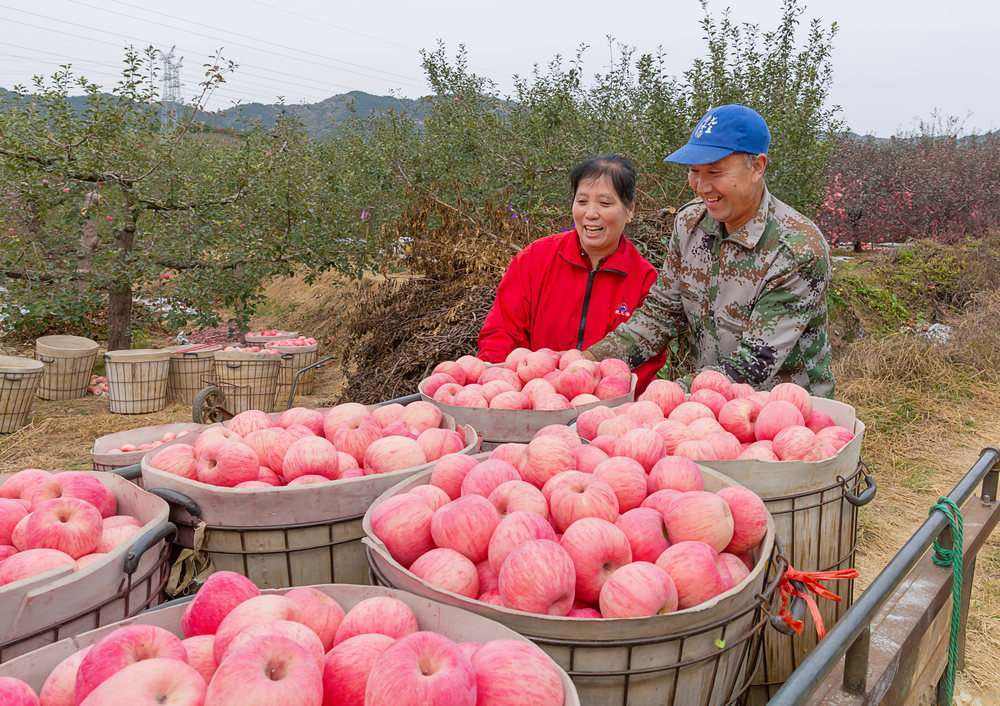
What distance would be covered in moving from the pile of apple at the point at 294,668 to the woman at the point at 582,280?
2.59 meters

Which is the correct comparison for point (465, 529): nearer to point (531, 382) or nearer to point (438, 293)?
point (531, 382)

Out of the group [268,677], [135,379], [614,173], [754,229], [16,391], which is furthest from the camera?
[135,379]

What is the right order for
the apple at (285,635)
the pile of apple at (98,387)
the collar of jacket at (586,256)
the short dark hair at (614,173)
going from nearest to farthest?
the apple at (285,635), the short dark hair at (614,173), the collar of jacket at (586,256), the pile of apple at (98,387)

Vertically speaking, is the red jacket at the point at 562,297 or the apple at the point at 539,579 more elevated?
the red jacket at the point at 562,297

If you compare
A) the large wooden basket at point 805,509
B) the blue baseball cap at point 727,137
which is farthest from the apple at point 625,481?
the blue baseball cap at point 727,137

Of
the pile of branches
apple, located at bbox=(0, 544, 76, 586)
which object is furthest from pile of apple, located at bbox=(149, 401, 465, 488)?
the pile of branches

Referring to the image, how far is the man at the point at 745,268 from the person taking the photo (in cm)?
287

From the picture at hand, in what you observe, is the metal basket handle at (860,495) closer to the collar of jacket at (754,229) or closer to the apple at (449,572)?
the apple at (449,572)

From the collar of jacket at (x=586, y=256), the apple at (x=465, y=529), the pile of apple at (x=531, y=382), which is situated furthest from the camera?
the collar of jacket at (x=586, y=256)

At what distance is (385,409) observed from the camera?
2375 millimetres

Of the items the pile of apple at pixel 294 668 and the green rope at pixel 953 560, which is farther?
the green rope at pixel 953 560

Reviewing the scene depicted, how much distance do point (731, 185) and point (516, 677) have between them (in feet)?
7.69

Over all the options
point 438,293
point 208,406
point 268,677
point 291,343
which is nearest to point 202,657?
point 268,677

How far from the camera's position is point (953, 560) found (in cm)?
215
